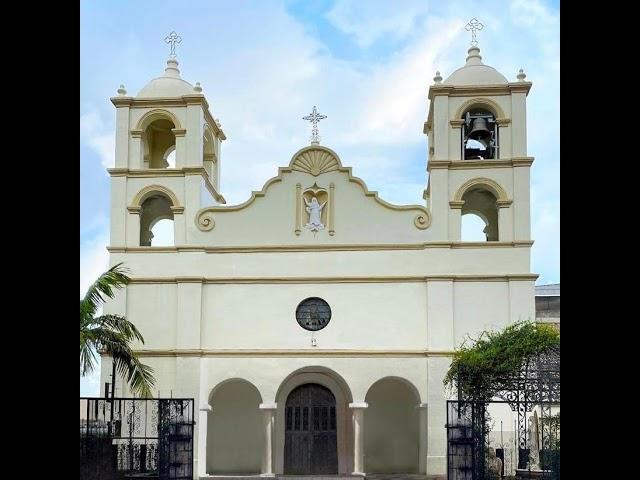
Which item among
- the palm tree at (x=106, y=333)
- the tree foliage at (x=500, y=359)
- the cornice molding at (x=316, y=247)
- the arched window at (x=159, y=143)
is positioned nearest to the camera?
the palm tree at (x=106, y=333)

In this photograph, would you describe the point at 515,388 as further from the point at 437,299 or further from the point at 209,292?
the point at 209,292

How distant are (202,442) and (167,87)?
917 cm

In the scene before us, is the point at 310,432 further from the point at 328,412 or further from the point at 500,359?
the point at 500,359

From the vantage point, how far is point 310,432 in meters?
24.0

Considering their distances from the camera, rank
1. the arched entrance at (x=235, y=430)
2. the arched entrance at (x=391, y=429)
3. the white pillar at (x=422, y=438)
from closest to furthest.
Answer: the white pillar at (x=422, y=438) < the arched entrance at (x=391, y=429) < the arched entrance at (x=235, y=430)

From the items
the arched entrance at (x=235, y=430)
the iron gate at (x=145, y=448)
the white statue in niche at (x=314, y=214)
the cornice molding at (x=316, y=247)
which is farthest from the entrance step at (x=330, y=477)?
the white statue in niche at (x=314, y=214)

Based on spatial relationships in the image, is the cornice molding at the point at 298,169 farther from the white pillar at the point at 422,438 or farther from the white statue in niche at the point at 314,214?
the white pillar at the point at 422,438

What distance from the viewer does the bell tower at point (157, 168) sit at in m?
24.7

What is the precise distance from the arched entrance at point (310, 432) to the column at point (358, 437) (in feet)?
3.15

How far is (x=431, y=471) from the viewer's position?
22.8 m
